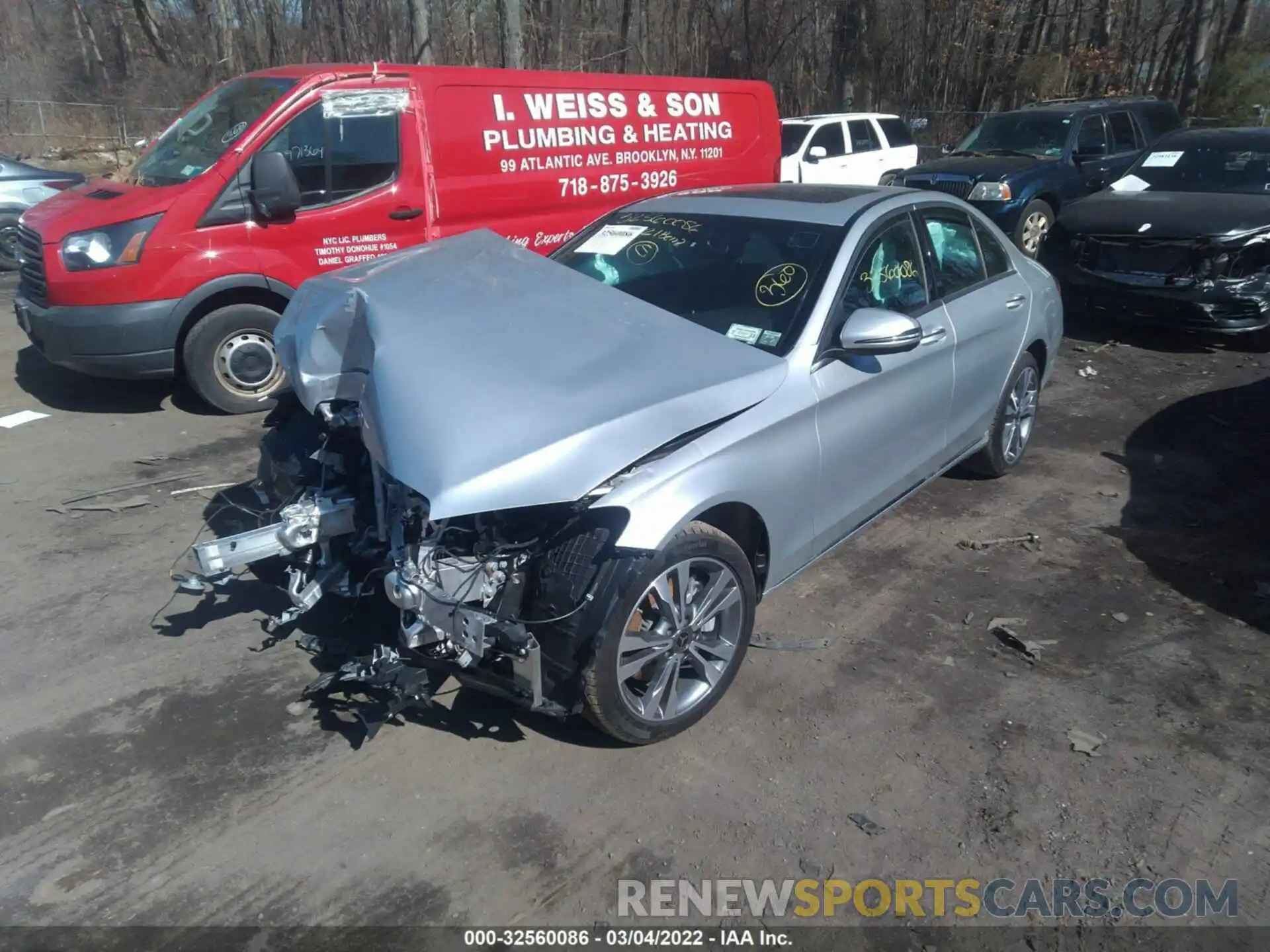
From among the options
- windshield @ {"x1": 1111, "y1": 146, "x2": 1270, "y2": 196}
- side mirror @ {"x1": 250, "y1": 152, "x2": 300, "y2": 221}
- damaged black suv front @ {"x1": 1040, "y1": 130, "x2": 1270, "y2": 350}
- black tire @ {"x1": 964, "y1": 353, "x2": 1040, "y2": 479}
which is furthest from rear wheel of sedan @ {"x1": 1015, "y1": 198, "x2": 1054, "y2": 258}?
side mirror @ {"x1": 250, "y1": 152, "x2": 300, "y2": 221}

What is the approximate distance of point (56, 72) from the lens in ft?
123

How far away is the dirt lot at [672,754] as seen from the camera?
114 inches

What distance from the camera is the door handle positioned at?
14.7 feet

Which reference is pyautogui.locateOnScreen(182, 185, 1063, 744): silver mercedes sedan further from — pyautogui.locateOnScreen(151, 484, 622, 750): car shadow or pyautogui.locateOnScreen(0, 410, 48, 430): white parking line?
pyautogui.locateOnScreen(0, 410, 48, 430): white parking line

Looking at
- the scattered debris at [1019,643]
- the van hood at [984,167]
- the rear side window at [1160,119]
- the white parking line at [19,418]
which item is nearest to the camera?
the scattered debris at [1019,643]

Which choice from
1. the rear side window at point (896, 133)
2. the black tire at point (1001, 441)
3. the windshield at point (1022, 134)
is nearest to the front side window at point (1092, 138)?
the windshield at point (1022, 134)

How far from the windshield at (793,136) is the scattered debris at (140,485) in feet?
35.8

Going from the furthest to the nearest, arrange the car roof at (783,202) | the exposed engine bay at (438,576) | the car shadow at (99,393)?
the car shadow at (99,393) → the car roof at (783,202) → the exposed engine bay at (438,576)

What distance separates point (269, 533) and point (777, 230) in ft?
8.27

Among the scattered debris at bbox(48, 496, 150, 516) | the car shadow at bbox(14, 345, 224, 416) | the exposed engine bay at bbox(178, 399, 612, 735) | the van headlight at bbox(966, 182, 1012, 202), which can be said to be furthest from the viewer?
the van headlight at bbox(966, 182, 1012, 202)

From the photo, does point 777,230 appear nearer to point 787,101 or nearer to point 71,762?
point 71,762

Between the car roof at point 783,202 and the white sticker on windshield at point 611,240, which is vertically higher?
the car roof at point 783,202

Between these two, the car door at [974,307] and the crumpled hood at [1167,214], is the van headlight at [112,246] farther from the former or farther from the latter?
the crumpled hood at [1167,214]

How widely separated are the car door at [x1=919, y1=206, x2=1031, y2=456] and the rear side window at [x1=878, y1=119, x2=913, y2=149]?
11.6 m
